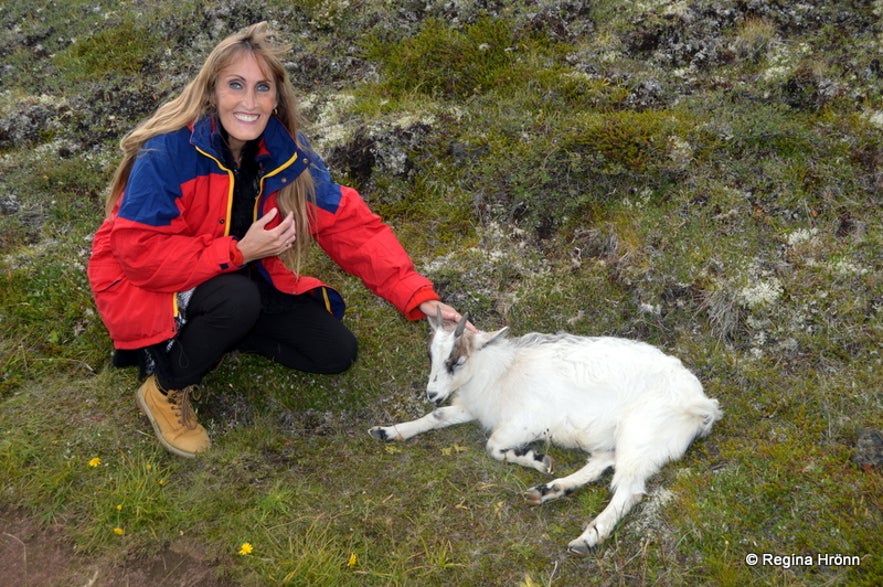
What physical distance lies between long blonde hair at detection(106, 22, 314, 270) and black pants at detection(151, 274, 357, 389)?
2.78 feet

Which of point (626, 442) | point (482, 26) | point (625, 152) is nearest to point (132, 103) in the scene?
point (482, 26)

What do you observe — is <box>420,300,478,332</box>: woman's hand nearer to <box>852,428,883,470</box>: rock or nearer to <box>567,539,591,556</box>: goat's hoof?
<box>567,539,591,556</box>: goat's hoof

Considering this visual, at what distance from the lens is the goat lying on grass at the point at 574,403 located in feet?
15.6

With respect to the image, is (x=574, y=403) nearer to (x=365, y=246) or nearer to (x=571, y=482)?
(x=571, y=482)

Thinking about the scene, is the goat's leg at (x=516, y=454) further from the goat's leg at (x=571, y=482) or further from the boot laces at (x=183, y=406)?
the boot laces at (x=183, y=406)

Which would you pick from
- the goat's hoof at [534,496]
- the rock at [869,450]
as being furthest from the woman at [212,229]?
the rock at [869,450]

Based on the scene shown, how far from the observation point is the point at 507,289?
6613 millimetres

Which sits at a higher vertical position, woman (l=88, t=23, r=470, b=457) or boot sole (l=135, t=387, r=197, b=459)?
woman (l=88, t=23, r=470, b=457)

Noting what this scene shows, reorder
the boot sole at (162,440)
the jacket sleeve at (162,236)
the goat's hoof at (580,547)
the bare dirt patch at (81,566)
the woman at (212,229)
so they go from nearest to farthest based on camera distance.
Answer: the bare dirt patch at (81,566) → the goat's hoof at (580,547) → the jacket sleeve at (162,236) → the woman at (212,229) → the boot sole at (162,440)

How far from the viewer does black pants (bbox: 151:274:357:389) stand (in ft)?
16.5

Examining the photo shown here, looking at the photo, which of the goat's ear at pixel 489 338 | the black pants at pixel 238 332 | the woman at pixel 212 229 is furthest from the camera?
the goat's ear at pixel 489 338

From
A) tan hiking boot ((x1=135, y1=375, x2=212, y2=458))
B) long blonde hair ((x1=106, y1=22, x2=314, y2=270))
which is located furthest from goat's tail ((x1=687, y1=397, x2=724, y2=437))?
tan hiking boot ((x1=135, y1=375, x2=212, y2=458))

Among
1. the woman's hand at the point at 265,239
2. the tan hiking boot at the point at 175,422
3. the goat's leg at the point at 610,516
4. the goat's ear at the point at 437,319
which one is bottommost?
the goat's leg at the point at 610,516

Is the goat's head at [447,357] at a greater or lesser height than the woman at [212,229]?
lesser
